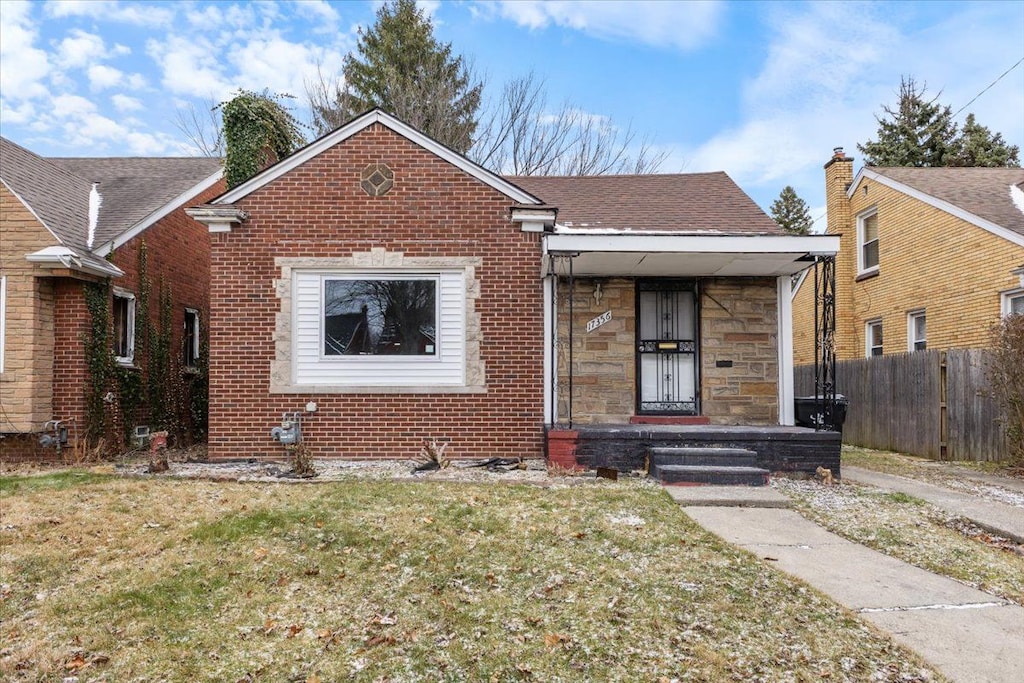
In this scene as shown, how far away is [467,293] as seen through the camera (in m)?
8.81

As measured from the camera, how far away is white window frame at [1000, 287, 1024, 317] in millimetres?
11125

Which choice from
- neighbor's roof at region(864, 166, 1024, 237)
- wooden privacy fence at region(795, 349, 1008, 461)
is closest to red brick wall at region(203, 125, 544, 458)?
wooden privacy fence at region(795, 349, 1008, 461)

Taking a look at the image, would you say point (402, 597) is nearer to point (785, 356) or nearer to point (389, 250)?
point (389, 250)

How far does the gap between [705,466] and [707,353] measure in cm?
251

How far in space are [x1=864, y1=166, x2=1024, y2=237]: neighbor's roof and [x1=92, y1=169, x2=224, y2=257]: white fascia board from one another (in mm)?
14346

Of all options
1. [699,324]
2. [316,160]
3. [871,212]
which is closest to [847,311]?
[871,212]

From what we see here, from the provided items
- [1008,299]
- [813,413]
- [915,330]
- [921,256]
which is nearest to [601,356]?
[813,413]

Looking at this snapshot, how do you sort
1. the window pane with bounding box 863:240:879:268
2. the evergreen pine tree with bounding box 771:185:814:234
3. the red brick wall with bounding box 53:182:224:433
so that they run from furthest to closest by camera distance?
the evergreen pine tree with bounding box 771:185:814:234 → the window pane with bounding box 863:240:879:268 → the red brick wall with bounding box 53:182:224:433

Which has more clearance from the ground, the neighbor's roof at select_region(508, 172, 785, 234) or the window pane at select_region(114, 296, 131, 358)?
the neighbor's roof at select_region(508, 172, 785, 234)

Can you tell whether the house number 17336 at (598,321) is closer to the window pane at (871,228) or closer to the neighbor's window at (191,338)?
the neighbor's window at (191,338)

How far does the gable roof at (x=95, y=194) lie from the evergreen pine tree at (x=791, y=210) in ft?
101

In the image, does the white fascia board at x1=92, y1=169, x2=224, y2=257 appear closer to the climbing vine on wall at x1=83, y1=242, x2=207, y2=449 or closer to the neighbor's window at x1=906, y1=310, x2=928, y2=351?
the climbing vine on wall at x1=83, y1=242, x2=207, y2=449

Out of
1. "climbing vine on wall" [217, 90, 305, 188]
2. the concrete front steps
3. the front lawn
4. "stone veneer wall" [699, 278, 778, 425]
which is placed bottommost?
the front lawn

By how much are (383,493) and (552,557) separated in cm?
235
